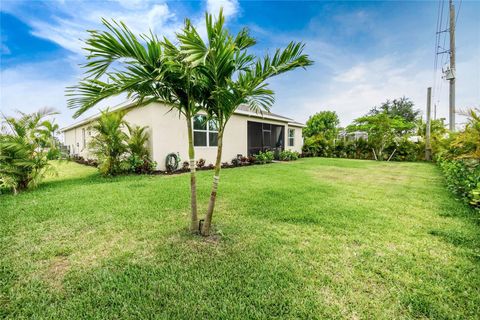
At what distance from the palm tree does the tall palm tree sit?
225mm

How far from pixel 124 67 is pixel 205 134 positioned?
8.37m

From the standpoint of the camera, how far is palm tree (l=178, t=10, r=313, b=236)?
2.31m

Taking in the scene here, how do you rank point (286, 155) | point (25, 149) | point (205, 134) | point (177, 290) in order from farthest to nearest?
point (286, 155) < point (205, 134) < point (25, 149) < point (177, 290)

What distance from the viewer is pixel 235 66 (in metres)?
2.62

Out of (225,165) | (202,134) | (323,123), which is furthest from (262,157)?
(323,123)

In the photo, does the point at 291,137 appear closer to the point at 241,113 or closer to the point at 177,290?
the point at 241,113

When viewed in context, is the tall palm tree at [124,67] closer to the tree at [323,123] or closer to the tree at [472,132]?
the tree at [472,132]

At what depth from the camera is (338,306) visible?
5.85 ft

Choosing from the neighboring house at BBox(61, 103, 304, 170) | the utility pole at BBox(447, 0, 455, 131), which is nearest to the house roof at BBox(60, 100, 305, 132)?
the neighboring house at BBox(61, 103, 304, 170)

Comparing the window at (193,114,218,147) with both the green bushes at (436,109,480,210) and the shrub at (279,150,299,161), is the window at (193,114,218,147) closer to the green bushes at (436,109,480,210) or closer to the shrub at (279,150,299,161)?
the shrub at (279,150,299,161)

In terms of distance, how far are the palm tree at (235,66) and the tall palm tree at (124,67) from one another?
0.74 ft

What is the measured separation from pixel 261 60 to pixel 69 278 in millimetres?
3231

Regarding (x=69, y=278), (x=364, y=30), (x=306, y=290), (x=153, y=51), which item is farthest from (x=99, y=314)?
(x=364, y=30)

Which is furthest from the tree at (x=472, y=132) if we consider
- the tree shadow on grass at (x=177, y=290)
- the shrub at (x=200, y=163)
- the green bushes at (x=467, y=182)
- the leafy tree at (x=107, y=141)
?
the leafy tree at (x=107, y=141)
